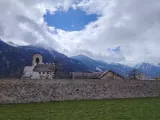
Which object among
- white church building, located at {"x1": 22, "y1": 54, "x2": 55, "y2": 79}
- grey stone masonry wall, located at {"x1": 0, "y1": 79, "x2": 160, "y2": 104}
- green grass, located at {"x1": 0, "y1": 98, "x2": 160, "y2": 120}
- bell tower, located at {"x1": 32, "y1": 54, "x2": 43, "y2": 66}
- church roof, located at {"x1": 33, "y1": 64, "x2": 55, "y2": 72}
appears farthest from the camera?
bell tower, located at {"x1": 32, "y1": 54, "x2": 43, "y2": 66}

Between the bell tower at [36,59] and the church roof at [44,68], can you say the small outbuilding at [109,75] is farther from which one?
the bell tower at [36,59]

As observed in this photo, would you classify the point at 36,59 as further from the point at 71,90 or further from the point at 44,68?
the point at 71,90

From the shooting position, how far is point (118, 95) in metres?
60.0

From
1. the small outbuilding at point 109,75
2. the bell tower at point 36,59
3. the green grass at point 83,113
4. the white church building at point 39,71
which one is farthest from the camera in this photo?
the bell tower at point 36,59

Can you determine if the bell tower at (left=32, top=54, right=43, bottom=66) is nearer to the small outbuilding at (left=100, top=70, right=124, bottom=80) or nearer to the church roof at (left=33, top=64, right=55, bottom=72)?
the church roof at (left=33, top=64, right=55, bottom=72)

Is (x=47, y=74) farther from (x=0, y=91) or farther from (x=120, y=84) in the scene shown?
(x=0, y=91)

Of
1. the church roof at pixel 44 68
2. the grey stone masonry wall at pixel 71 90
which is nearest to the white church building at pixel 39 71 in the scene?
the church roof at pixel 44 68

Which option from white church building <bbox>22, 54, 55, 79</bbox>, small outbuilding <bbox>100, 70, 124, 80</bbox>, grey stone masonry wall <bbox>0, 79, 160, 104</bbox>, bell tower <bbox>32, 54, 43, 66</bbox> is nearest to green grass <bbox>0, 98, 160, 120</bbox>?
grey stone masonry wall <bbox>0, 79, 160, 104</bbox>

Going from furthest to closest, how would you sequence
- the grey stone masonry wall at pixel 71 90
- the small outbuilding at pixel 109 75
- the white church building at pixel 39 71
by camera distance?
the white church building at pixel 39 71 < the small outbuilding at pixel 109 75 < the grey stone masonry wall at pixel 71 90

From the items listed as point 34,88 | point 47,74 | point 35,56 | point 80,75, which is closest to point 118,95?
Answer: point 34,88

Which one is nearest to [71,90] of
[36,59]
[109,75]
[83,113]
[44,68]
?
[83,113]

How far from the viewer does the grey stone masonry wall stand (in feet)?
166

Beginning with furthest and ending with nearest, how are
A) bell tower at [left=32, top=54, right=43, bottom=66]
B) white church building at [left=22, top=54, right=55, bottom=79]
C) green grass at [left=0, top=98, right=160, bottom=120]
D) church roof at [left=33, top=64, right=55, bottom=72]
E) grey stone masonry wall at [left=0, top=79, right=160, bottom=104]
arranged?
1. bell tower at [left=32, top=54, right=43, bottom=66]
2. church roof at [left=33, top=64, right=55, bottom=72]
3. white church building at [left=22, top=54, right=55, bottom=79]
4. grey stone masonry wall at [left=0, top=79, right=160, bottom=104]
5. green grass at [left=0, top=98, right=160, bottom=120]

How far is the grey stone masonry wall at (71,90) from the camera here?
50.7 meters
